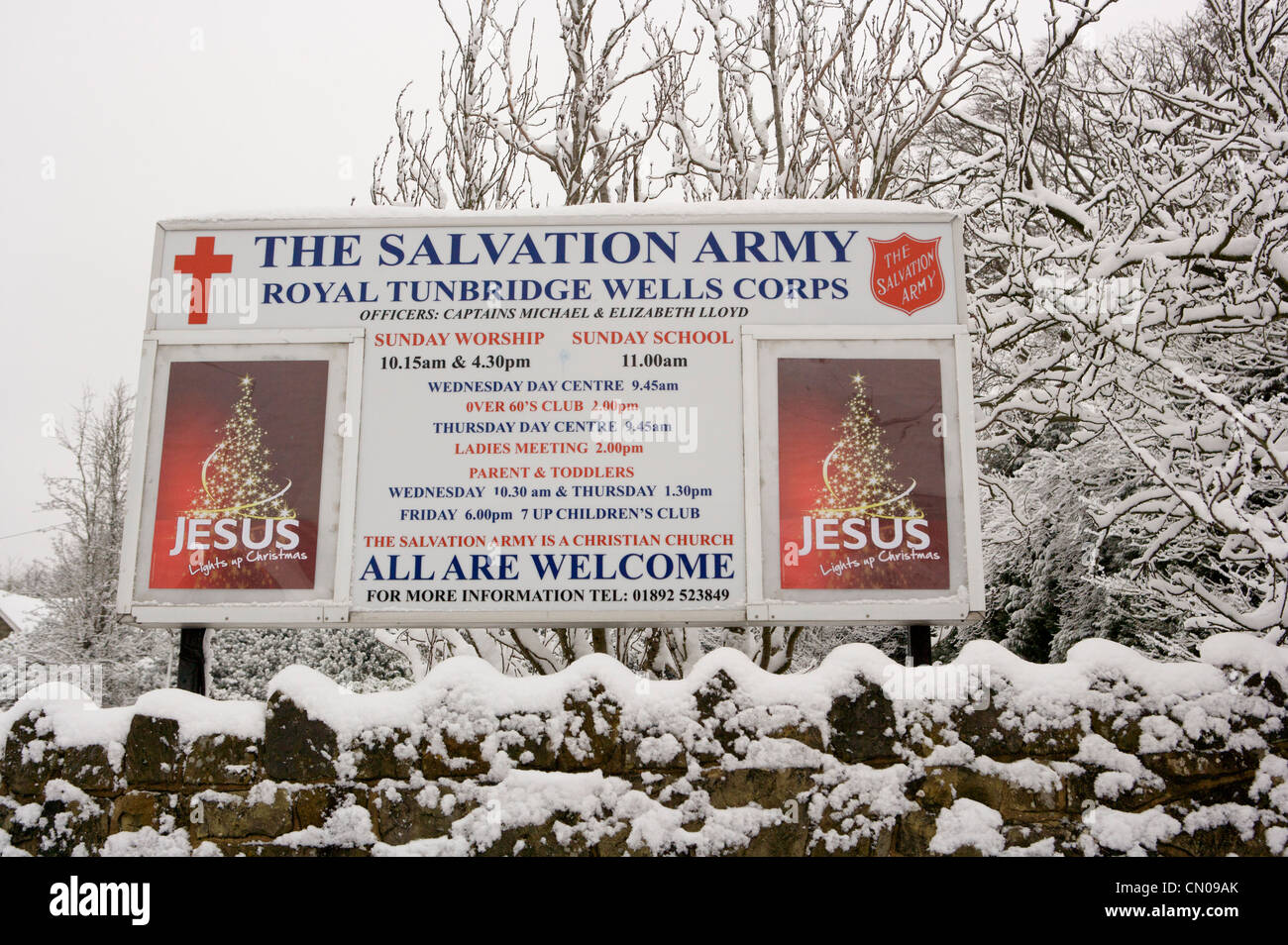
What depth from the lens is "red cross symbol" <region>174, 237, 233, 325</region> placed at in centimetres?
494

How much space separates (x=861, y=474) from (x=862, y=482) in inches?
1.5

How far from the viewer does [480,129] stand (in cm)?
994

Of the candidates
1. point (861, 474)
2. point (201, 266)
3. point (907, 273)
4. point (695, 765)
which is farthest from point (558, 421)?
point (201, 266)

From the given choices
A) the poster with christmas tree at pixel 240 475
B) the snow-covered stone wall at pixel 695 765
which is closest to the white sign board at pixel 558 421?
the poster with christmas tree at pixel 240 475

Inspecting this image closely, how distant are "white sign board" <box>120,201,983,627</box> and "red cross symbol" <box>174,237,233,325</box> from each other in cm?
1

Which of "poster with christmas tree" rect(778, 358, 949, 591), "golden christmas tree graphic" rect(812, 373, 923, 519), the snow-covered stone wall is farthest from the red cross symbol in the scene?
"golden christmas tree graphic" rect(812, 373, 923, 519)

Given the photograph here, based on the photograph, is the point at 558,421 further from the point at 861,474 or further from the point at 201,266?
the point at 201,266

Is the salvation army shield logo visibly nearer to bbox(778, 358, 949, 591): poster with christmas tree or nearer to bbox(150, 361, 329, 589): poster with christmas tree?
bbox(778, 358, 949, 591): poster with christmas tree

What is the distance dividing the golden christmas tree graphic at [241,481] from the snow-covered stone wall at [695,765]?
96 centimetres

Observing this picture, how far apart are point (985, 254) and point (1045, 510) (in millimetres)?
4644

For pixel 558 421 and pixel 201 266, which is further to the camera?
pixel 201 266

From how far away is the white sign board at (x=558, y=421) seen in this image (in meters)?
4.52

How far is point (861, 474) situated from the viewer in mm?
4621

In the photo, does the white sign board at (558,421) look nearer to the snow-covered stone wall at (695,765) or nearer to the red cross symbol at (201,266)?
the red cross symbol at (201,266)
